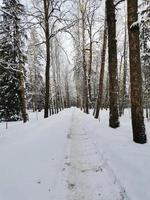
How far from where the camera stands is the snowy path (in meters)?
4.51

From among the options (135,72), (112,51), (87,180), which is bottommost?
(87,180)

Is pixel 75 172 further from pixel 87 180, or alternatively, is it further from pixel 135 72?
pixel 135 72

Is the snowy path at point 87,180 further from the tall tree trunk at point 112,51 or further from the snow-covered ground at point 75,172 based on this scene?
the tall tree trunk at point 112,51

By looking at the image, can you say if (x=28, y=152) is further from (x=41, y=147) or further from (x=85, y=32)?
(x=85, y=32)

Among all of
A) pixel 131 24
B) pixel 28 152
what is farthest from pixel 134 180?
pixel 131 24

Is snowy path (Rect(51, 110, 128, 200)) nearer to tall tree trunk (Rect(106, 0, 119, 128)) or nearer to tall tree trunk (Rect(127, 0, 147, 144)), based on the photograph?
tall tree trunk (Rect(127, 0, 147, 144))

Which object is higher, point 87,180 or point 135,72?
point 135,72

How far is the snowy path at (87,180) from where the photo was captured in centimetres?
451

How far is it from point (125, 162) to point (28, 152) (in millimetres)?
2965

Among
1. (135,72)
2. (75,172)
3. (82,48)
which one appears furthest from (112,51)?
(82,48)

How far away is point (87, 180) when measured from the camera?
5.32 m

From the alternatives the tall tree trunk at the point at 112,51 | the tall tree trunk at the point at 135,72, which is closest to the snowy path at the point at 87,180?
the tall tree trunk at the point at 135,72

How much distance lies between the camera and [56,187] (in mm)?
4891

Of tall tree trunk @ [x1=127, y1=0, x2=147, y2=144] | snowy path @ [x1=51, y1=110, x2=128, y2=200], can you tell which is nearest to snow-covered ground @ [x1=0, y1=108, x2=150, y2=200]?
snowy path @ [x1=51, y1=110, x2=128, y2=200]
